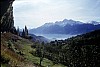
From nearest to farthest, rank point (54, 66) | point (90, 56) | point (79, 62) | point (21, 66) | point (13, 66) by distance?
point (13, 66)
point (21, 66)
point (54, 66)
point (79, 62)
point (90, 56)

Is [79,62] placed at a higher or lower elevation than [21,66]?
lower

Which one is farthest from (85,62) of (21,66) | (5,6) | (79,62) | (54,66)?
(21,66)

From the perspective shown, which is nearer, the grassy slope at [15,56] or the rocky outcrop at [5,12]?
the grassy slope at [15,56]

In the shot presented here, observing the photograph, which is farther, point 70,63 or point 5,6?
point 70,63

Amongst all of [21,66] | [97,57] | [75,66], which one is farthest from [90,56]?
[21,66]

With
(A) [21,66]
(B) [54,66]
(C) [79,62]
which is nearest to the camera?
(A) [21,66]

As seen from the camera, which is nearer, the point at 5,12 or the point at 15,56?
the point at 15,56

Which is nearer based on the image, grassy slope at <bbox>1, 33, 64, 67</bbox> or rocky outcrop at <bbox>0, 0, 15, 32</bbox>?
grassy slope at <bbox>1, 33, 64, 67</bbox>

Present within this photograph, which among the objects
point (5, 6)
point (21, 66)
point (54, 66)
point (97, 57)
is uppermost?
point (5, 6)

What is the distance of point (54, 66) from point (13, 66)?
327ft

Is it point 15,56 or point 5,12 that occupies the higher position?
point 5,12

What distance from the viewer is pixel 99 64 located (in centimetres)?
17150

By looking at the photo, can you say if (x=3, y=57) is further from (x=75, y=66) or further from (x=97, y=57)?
(x=97, y=57)

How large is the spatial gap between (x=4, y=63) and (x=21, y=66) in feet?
7.37
